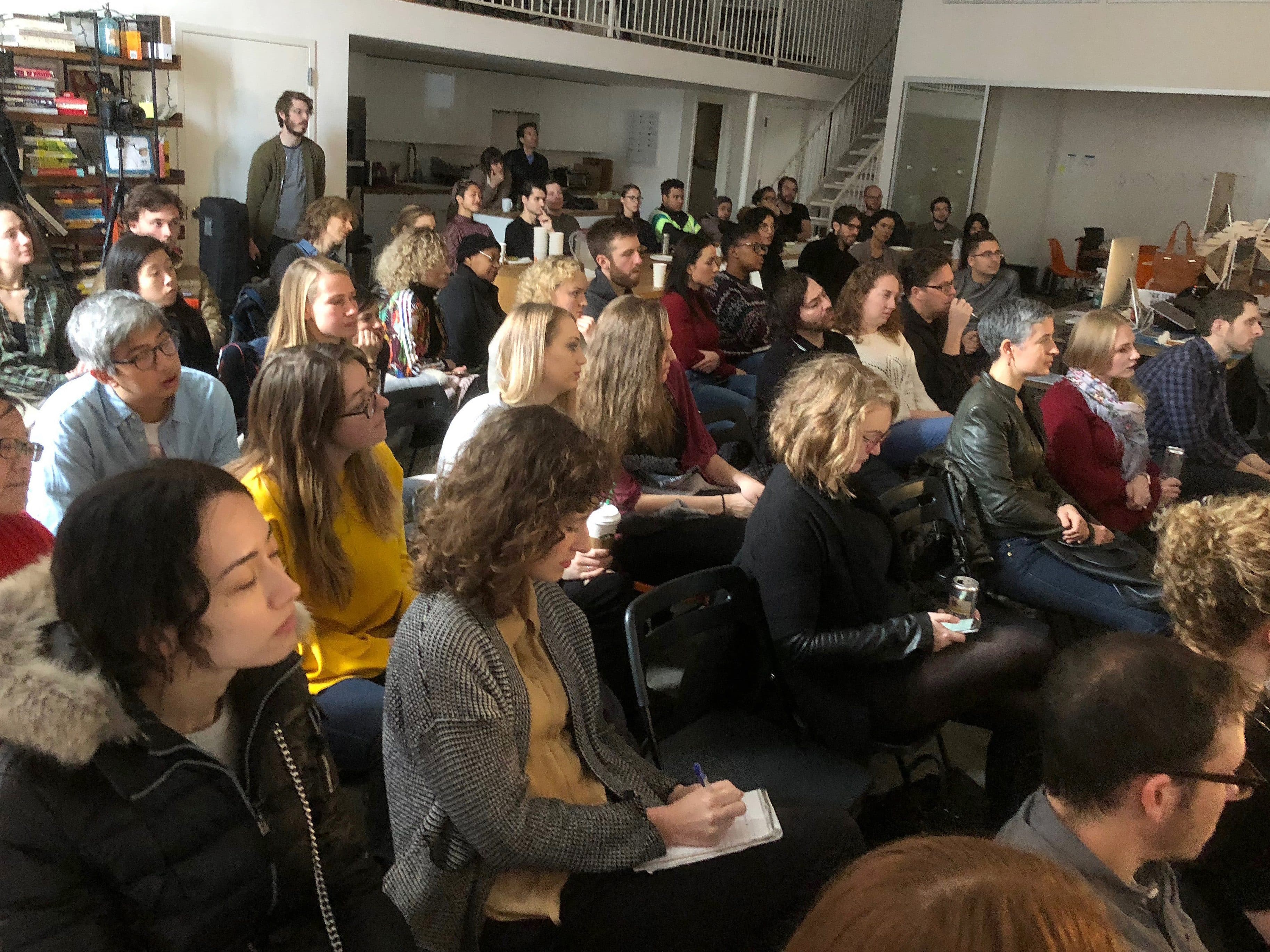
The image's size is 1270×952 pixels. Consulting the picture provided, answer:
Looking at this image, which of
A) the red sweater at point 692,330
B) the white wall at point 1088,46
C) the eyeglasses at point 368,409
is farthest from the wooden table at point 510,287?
the white wall at point 1088,46

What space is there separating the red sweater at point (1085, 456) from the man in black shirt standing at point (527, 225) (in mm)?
4980

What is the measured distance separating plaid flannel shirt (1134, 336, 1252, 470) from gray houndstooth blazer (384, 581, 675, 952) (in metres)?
3.70

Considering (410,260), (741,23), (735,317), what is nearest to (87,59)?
(410,260)

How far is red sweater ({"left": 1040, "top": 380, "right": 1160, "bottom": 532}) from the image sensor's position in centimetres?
363

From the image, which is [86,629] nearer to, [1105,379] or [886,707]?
[886,707]

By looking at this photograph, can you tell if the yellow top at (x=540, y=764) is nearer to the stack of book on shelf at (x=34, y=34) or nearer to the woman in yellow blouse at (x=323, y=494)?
the woman in yellow blouse at (x=323, y=494)

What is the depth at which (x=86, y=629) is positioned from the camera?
3.90 feet

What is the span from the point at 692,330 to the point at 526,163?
5.45 m

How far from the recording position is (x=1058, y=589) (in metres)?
3.17

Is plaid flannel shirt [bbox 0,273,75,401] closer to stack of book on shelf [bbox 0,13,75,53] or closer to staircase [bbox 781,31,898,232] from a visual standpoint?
stack of book on shelf [bbox 0,13,75,53]

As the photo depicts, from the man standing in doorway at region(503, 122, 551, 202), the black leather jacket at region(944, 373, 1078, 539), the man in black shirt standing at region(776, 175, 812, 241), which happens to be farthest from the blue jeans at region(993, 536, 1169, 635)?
the man in black shirt standing at region(776, 175, 812, 241)

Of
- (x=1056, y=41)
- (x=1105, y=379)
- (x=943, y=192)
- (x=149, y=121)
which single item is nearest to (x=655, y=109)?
(x=943, y=192)

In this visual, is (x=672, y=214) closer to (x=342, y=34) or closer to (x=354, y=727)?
(x=342, y=34)

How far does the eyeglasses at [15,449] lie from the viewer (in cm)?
194
